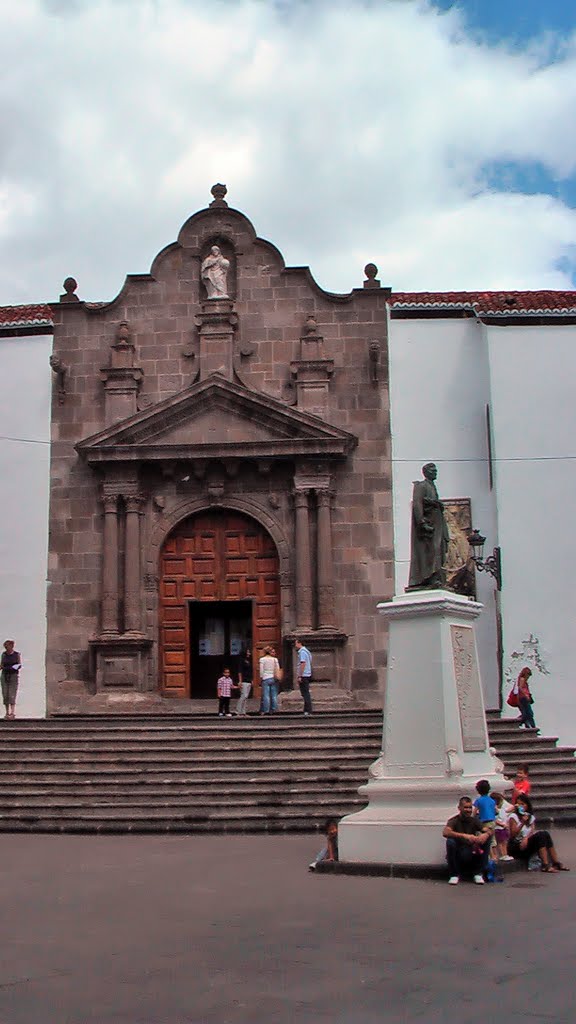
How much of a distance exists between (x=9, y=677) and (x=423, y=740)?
10.4 metres

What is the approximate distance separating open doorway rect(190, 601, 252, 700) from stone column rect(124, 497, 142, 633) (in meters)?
1.07

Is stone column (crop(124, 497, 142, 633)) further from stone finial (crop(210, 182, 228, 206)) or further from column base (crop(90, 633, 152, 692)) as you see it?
stone finial (crop(210, 182, 228, 206))

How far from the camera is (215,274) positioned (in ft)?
67.0

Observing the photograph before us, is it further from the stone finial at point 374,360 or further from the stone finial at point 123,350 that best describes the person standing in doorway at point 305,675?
the stone finial at point 123,350

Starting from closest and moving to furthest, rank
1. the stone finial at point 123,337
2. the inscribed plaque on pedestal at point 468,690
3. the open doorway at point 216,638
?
1. the inscribed plaque on pedestal at point 468,690
2. the open doorway at point 216,638
3. the stone finial at point 123,337

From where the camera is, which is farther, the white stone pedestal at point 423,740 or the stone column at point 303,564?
the stone column at point 303,564

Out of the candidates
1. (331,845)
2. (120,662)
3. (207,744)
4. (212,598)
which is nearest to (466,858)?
(331,845)

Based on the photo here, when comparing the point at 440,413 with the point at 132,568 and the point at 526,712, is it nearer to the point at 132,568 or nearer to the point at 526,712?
the point at 526,712

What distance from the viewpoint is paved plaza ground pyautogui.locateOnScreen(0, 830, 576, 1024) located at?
507cm

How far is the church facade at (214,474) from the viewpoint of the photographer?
63.4ft

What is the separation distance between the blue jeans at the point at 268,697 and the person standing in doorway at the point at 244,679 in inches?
12.0

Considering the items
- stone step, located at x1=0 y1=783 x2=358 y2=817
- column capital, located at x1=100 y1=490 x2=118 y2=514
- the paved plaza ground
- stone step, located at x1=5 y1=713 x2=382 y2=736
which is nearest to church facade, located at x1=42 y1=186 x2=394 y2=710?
column capital, located at x1=100 y1=490 x2=118 y2=514

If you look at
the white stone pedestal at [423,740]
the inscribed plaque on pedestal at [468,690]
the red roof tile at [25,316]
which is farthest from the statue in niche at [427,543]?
the red roof tile at [25,316]

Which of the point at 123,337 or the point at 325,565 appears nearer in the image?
the point at 325,565
